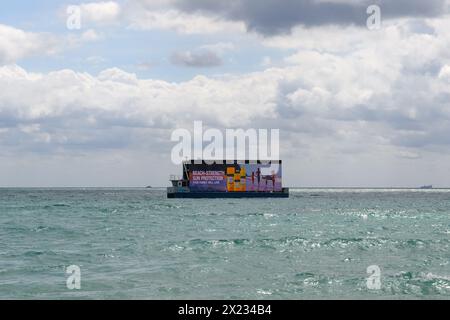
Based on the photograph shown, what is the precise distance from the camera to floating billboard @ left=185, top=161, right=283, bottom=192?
384ft

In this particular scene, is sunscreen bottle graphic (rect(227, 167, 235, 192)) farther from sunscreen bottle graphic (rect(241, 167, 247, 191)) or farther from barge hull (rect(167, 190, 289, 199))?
sunscreen bottle graphic (rect(241, 167, 247, 191))

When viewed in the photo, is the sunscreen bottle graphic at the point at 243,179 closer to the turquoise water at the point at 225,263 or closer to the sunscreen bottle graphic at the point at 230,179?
the sunscreen bottle graphic at the point at 230,179

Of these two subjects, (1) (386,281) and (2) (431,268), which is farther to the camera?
(2) (431,268)

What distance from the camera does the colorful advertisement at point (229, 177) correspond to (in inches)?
4614

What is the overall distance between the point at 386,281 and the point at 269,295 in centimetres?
488

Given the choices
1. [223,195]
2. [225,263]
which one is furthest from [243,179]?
[225,263]

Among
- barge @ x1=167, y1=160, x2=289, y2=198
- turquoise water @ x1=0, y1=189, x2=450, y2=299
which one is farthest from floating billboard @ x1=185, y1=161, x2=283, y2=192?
turquoise water @ x1=0, y1=189, x2=450, y2=299

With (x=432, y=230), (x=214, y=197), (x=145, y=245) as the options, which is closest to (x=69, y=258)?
(x=145, y=245)

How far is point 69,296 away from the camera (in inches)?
720

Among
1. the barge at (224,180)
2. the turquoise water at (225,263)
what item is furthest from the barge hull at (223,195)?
the turquoise water at (225,263)

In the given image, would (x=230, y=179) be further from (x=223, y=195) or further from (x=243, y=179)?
(x=223, y=195)
